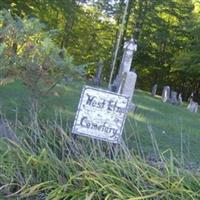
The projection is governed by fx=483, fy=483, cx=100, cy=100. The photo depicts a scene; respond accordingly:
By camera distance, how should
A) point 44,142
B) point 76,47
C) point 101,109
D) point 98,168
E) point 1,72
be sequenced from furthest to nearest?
point 76,47 < point 1,72 < point 101,109 < point 44,142 < point 98,168

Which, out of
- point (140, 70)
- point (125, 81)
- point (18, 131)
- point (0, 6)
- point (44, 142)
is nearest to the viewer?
point (44, 142)

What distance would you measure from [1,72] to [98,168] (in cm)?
321

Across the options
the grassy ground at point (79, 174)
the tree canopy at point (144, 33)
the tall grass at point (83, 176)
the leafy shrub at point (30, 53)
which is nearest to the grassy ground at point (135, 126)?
the leafy shrub at point (30, 53)

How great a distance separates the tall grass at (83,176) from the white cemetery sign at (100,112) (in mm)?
455

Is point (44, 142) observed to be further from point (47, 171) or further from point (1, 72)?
point (1, 72)

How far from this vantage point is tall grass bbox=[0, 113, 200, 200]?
416 centimetres

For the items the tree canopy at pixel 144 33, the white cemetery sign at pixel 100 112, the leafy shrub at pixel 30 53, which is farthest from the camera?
the tree canopy at pixel 144 33

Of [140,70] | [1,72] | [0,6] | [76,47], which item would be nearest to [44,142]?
[1,72]

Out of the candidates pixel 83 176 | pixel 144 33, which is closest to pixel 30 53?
pixel 83 176

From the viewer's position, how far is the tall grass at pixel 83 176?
4.16 meters

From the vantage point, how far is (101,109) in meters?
5.44

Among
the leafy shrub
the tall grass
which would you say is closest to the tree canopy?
the leafy shrub

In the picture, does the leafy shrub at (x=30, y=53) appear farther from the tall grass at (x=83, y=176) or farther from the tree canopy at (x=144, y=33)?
the tree canopy at (x=144, y=33)

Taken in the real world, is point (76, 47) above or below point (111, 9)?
below
